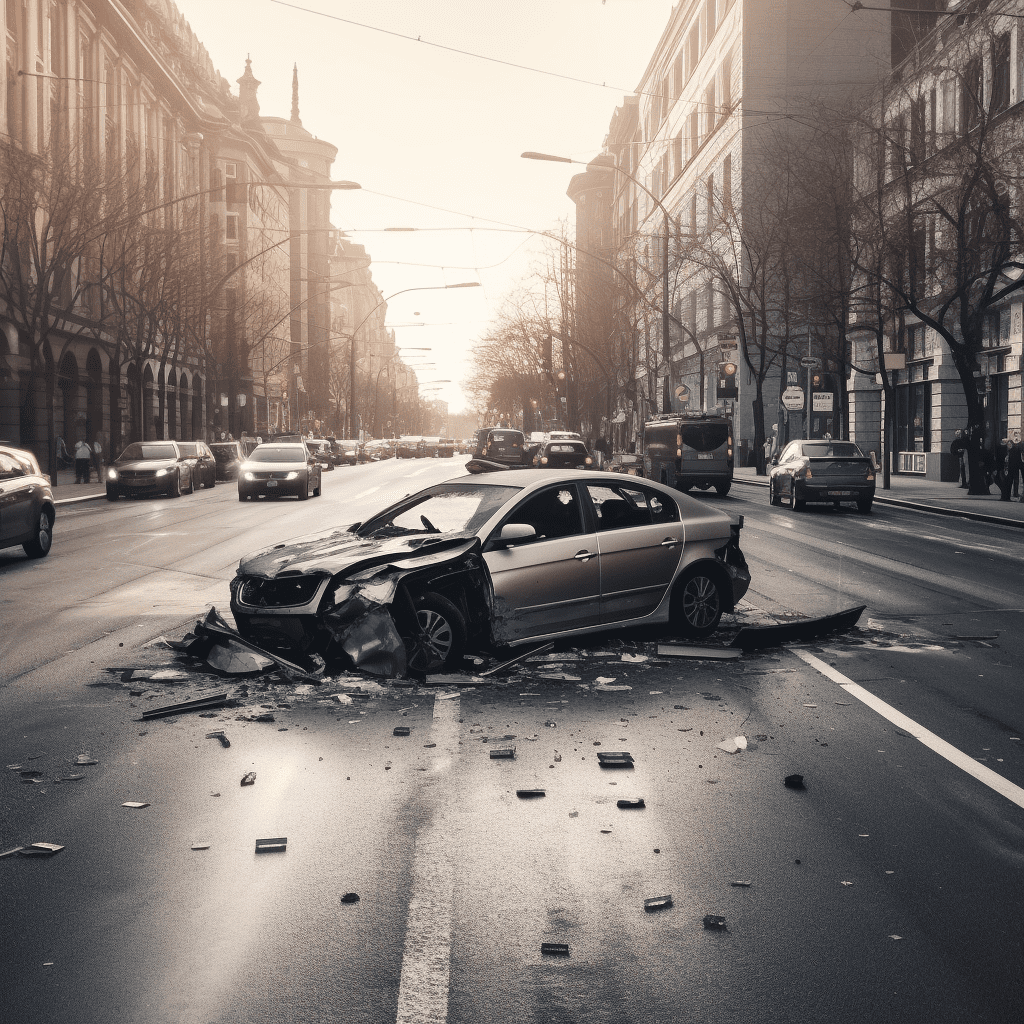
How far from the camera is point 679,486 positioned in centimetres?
3394

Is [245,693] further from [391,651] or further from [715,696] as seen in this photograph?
[715,696]

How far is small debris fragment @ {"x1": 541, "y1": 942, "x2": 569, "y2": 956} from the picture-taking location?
372cm

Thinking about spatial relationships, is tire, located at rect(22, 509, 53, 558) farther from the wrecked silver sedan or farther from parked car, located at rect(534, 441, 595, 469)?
parked car, located at rect(534, 441, 595, 469)

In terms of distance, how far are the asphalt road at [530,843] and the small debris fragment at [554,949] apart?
1.5 inches

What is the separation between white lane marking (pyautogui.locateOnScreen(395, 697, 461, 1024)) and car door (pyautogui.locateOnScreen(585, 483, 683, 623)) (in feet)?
11.6

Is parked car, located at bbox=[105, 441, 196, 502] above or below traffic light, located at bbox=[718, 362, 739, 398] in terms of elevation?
below

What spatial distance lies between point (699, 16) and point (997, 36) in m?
35.4

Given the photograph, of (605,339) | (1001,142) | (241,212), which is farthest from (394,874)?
(241,212)

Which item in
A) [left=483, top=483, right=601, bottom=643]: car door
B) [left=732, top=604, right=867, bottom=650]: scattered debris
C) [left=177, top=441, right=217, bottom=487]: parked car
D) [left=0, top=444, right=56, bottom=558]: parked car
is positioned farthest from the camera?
[left=177, top=441, right=217, bottom=487]: parked car

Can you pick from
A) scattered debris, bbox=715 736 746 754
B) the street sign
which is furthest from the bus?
scattered debris, bbox=715 736 746 754

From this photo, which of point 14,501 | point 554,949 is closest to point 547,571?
point 554,949

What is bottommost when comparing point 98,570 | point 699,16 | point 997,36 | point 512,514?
point 98,570

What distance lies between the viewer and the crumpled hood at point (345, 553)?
8000 mm

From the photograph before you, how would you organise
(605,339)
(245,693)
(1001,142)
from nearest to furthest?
(245,693) → (1001,142) → (605,339)
